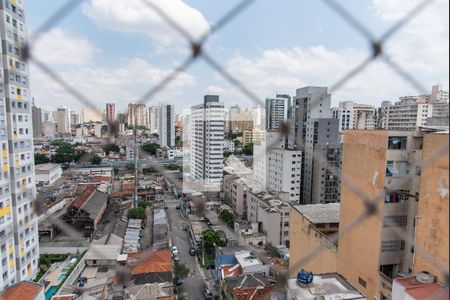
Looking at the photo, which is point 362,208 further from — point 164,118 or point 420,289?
point 164,118

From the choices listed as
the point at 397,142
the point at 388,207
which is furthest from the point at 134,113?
the point at 388,207

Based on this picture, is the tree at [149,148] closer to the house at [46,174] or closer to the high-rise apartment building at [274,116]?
the high-rise apartment building at [274,116]

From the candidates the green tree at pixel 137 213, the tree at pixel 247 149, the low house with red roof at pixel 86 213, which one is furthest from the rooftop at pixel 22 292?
the tree at pixel 247 149

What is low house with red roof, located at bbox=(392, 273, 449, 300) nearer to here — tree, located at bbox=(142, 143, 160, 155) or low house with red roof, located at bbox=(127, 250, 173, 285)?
tree, located at bbox=(142, 143, 160, 155)

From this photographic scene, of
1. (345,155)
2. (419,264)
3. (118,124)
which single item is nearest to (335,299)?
(419,264)

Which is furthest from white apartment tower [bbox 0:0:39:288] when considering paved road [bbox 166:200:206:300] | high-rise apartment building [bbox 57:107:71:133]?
paved road [bbox 166:200:206:300]

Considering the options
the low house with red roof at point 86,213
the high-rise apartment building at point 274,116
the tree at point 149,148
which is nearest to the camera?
the high-rise apartment building at point 274,116

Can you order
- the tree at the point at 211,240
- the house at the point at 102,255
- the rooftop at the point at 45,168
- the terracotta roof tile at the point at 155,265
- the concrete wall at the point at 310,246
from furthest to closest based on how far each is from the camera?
the rooftop at the point at 45,168
the tree at the point at 211,240
the house at the point at 102,255
the terracotta roof tile at the point at 155,265
the concrete wall at the point at 310,246
